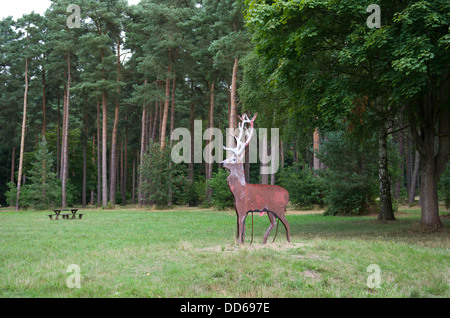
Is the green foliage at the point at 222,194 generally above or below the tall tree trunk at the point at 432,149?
below

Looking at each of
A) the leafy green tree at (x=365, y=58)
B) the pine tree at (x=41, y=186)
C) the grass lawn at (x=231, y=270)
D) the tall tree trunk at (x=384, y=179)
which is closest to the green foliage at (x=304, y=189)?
the tall tree trunk at (x=384, y=179)

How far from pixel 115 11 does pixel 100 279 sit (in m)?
35.7

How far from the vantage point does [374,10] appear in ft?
37.0

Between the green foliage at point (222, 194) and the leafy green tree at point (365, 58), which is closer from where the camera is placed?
the leafy green tree at point (365, 58)

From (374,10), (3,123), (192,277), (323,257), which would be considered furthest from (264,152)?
(3,123)

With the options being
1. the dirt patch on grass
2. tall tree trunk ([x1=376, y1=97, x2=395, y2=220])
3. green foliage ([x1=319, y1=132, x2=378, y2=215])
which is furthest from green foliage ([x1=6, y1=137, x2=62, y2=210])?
the dirt patch on grass

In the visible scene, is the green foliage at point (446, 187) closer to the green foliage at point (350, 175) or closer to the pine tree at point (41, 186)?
the green foliage at point (350, 175)

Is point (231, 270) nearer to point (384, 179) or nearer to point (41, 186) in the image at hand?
point (384, 179)

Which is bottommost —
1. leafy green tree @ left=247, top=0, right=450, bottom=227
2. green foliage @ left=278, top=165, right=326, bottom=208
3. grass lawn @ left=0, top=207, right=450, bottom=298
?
grass lawn @ left=0, top=207, right=450, bottom=298

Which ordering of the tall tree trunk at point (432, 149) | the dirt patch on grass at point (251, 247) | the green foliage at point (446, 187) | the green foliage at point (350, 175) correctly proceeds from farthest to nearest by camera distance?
1. the green foliage at point (446, 187)
2. the green foliage at point (350, 175)
3. the tall tree trunk at point (432, 149)
4. the dirt patch on grass at point (251, 247)

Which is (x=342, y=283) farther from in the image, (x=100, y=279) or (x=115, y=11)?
(x=115, y=11)

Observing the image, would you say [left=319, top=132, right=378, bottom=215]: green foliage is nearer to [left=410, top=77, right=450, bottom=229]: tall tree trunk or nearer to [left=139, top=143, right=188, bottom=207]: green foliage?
[left=410, top=77, right=450, bottom=229]: tall tree trunk

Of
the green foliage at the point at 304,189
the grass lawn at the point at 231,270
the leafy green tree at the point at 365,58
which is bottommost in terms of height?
the grass lawn at the point at 231,270

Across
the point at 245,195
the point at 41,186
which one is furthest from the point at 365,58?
the point at 41,186
